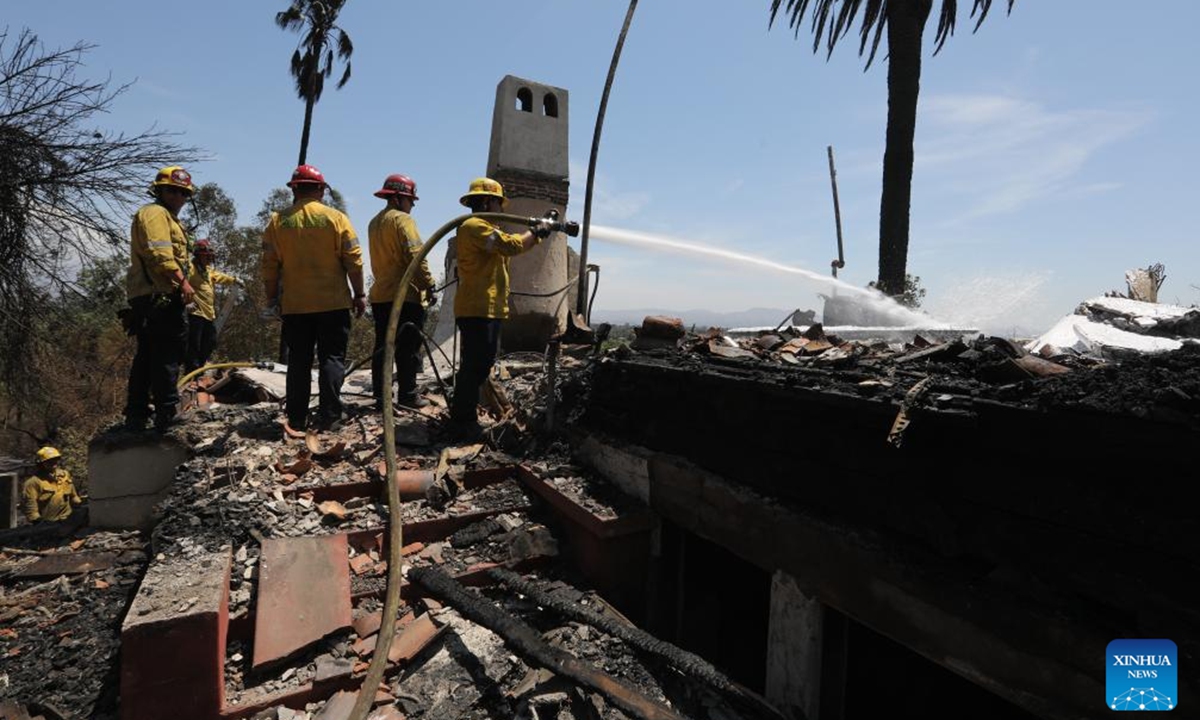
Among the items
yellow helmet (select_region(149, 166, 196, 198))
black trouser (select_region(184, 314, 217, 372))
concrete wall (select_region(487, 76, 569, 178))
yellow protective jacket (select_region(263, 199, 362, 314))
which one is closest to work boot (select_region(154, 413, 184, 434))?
yellow protective jacket (select_region(263, 199, 362, 314))

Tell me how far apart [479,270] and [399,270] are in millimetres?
1153

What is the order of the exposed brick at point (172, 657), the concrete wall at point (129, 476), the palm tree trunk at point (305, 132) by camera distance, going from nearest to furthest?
the exposed brick at point (172, 657)
the concrete wall at point (129, 476)
the palm tree trunk at point (305, 132)

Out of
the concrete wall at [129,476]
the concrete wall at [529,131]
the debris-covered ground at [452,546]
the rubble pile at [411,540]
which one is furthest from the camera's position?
the concrete wall at [529,131]

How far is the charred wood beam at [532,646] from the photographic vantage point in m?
2.47

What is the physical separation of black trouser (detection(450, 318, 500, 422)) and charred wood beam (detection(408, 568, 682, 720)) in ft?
5.37

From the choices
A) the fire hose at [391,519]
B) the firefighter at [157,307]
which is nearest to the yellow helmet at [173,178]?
the firefighter at [157,307]

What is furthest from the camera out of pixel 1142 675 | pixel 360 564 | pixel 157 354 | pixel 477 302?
pixel 477 302

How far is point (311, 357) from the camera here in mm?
4660

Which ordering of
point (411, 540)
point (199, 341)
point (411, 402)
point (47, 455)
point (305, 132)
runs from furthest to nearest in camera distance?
point (305, 132), point (47, 455), point (199, 341), point (411, 402), point (411, 540)

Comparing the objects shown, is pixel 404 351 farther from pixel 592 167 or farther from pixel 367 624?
pixel 592 167

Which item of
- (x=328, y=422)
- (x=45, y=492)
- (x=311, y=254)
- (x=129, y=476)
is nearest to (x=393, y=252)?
(x=311, y=254)

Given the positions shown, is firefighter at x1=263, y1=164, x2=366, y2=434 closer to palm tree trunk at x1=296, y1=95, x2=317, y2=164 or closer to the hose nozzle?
the hose nozzle

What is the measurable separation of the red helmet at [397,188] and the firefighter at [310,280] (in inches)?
30.2

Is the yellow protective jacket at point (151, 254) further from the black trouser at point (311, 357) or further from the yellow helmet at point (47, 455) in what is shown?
the yellow helmet at point (47, 455)
